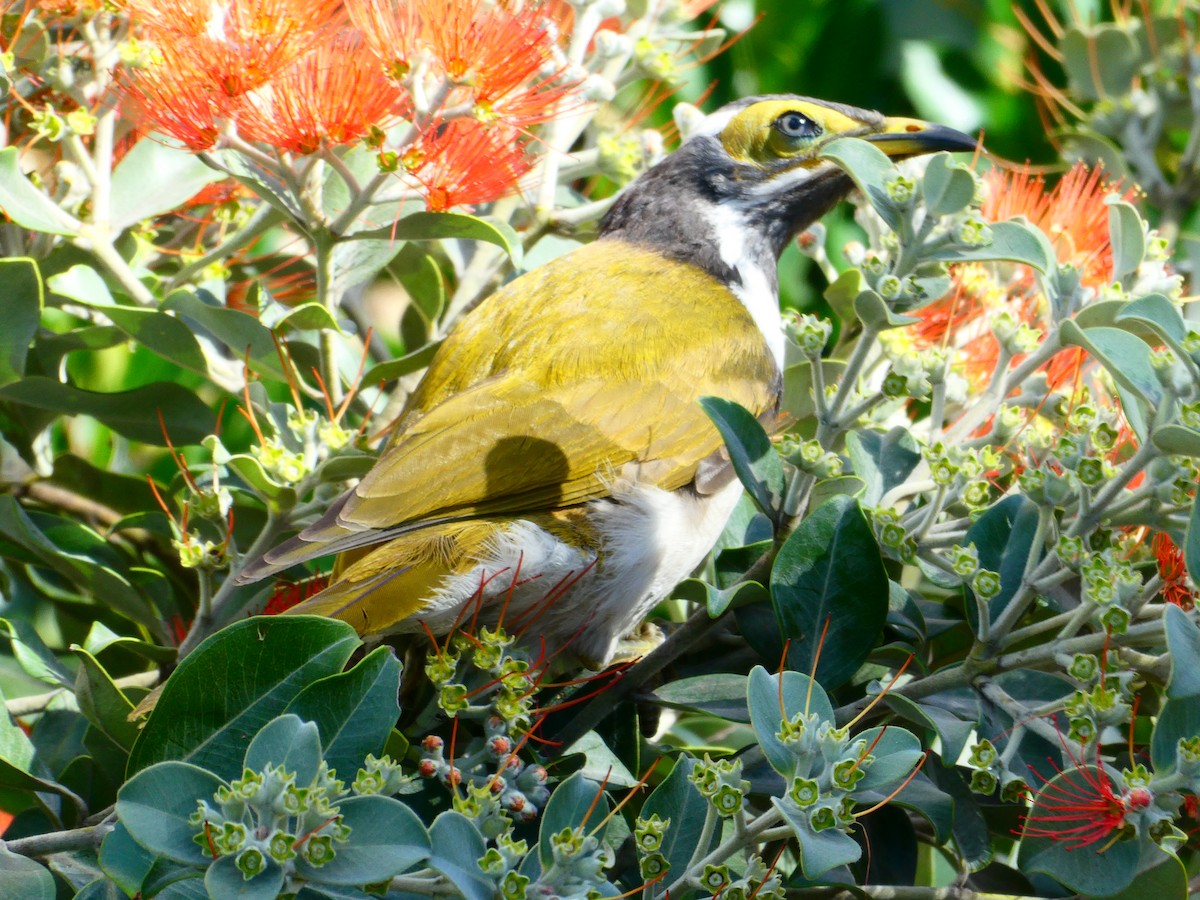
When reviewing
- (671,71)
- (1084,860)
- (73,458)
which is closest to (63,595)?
(73,458)

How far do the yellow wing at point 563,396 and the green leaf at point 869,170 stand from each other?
698 millimetres

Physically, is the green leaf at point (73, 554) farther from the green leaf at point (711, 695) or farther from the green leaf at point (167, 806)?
the green leaf at point (711, 695)

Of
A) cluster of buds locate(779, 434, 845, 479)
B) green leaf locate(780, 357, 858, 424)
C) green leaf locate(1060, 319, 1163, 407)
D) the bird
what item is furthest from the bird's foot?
green leaf locate(1060, 319, 1163, 407)

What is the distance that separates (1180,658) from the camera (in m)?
1.56

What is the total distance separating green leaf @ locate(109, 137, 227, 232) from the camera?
2.62m

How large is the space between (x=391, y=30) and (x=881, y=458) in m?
1.21

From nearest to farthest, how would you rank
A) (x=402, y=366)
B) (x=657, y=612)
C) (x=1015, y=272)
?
(x=402, y=366) < (x=657, y=612) < (x=1015, y=272)

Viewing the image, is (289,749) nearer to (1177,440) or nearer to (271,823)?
(271,823)

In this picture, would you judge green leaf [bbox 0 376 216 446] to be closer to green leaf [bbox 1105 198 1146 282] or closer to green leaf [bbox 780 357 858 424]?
green leaf [bbox 780 357 858 424]

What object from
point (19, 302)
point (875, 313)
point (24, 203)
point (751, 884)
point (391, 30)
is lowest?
point (751, 884)

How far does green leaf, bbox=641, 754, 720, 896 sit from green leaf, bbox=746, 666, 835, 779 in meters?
0.19

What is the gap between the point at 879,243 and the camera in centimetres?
284

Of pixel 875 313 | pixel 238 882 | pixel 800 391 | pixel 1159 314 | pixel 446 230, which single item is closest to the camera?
pixel 238 882

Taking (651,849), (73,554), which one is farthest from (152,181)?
(651,849)
